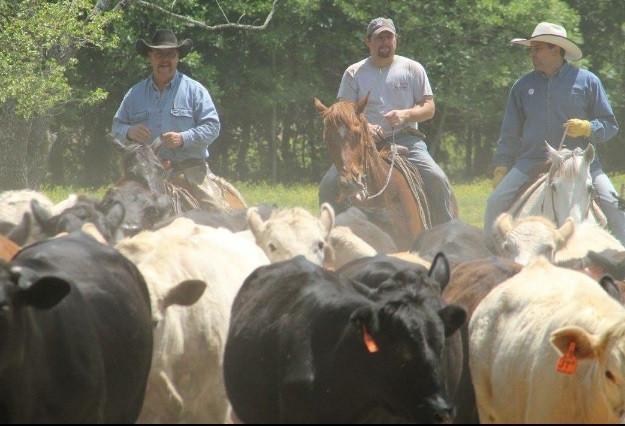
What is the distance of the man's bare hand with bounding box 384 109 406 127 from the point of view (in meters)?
12.8

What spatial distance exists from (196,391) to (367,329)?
180 centimetres

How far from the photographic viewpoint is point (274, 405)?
7.01 metres

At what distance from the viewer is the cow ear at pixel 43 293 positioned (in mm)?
5746

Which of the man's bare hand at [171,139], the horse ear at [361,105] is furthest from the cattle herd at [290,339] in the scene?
the man's bare hand at [171,139]

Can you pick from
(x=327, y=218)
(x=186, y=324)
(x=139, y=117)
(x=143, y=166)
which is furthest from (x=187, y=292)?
(x=139, y=117)

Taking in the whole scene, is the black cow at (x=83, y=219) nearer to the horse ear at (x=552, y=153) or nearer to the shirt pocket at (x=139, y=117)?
the shirt pocket at (x=139, y=117)

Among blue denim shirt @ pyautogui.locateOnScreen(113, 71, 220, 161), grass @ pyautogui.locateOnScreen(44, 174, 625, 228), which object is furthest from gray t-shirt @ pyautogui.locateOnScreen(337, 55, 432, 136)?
grass @ pyautogui.locateOnScreen(44, 174, 625, 228)

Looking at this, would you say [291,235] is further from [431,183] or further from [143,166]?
[431,183]

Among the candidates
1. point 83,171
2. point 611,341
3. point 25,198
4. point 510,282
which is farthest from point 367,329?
point 83,171

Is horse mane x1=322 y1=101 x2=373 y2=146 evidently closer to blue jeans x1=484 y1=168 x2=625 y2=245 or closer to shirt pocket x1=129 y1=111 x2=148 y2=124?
blue jeans x1=484 y1=168 x2=625 y2=245

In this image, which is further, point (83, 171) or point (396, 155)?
point (83, 171)

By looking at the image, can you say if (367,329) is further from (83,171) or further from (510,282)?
(83,171)

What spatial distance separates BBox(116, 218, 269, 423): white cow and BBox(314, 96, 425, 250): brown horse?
3.68m

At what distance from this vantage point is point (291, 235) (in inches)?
402
